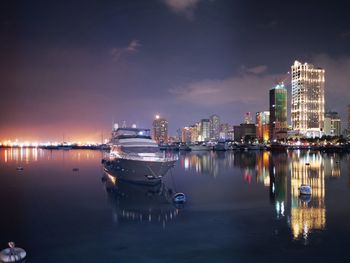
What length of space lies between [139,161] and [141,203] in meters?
11.2

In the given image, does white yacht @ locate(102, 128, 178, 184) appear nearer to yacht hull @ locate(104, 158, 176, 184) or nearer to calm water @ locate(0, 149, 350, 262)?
yacht hull @ locate(104, 158, 176, 184)

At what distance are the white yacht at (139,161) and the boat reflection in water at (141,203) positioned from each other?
1518 mm

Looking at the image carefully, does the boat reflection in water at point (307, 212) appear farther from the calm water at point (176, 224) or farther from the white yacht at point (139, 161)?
the white yacht at point (139, 161)

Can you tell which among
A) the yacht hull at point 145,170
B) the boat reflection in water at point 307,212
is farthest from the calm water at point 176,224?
the yacht hull at point 145,170

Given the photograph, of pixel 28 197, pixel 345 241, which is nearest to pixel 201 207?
pixel 345 241

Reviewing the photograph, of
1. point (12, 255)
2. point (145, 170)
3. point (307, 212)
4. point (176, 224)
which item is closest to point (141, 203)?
point (176, 224)

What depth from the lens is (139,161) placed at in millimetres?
50656

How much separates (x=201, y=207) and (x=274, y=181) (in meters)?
27.5

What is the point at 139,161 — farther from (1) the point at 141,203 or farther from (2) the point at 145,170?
(1) the point at 141,203

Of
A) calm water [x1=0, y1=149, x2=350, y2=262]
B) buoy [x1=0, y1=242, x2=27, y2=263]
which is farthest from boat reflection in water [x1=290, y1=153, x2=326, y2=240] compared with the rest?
buoy [x1=0, y1=242, x2=27, y2=263]

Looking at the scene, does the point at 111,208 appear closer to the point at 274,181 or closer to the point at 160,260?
the point at 160,260

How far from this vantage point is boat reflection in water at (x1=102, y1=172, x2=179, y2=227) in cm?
3356

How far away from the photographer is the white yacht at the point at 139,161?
1996 inches

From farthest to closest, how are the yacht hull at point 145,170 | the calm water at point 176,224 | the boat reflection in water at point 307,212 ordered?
the yacht hull at point 145,170 → the boat reflection in water at point 307,212 → the calm water at point 176,224
